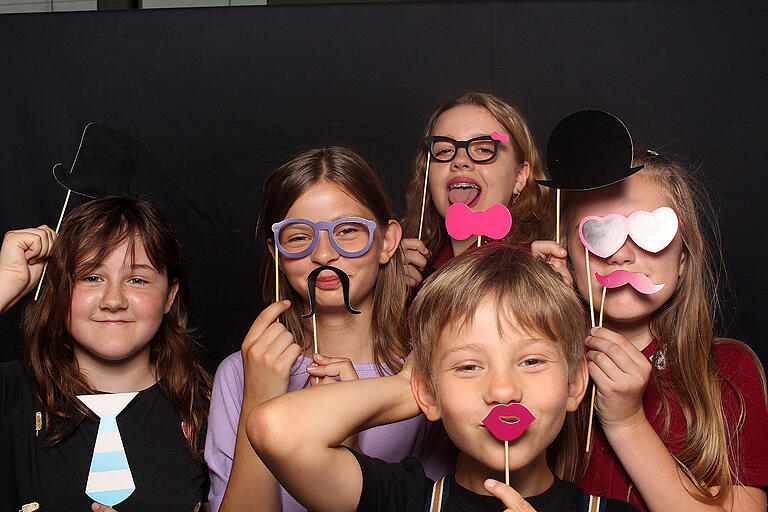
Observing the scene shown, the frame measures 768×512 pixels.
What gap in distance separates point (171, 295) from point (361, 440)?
592mm

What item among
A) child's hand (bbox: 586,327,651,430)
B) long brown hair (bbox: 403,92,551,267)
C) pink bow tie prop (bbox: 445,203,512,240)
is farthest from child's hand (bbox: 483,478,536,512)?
long brown hair (bbox: 403,92,551,267)

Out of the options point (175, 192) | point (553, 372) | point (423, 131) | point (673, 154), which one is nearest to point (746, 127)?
point (673, 154)

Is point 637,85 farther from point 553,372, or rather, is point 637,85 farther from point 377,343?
point 553,372

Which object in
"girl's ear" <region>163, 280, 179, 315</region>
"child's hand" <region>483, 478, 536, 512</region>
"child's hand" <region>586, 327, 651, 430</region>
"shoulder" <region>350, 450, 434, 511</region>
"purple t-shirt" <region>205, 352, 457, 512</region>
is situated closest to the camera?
"child's hand" <region>483, 478, 536, 512</region>

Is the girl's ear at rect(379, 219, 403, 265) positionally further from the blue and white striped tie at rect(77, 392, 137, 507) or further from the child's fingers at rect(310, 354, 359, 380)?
the blue and white striped tie at rect(77, 392, 137, 507)

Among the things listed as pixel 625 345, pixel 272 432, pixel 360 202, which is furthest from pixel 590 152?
pixel 272 432

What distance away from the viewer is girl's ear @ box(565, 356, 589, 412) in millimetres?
1396

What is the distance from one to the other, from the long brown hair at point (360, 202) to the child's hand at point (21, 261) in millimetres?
488

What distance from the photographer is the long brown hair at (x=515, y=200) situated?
7.12 feet

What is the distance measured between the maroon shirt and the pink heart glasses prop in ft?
0.88

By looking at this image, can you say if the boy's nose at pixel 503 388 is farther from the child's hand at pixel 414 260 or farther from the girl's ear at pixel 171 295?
the girl's ear at pixel 171 295

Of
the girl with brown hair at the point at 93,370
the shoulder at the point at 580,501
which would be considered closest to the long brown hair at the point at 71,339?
the girl with brown hair at the point at 93,370

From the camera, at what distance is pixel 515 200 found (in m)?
2.28

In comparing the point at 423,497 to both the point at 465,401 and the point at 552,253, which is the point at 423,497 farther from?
the point at 552,253
